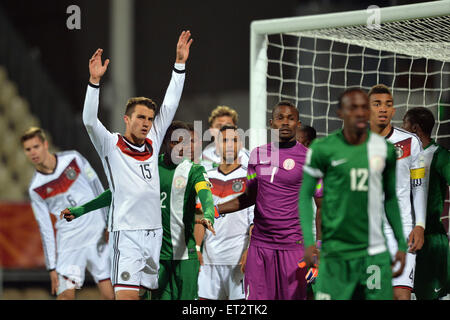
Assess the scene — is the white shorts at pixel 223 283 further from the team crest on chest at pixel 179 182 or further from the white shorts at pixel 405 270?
the white shorts at pixel 405 270

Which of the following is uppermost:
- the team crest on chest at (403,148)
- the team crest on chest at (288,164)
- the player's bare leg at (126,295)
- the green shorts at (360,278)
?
the team crest on chest at (403,148)

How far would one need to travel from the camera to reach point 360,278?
3791 mm

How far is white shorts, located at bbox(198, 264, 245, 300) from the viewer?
19.9 ft

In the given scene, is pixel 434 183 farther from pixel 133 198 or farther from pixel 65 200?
pixel 65 200

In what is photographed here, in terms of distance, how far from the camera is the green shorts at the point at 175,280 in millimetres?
5137

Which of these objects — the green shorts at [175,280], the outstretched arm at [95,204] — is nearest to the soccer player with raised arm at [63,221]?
the outstretched arm at [95,204]

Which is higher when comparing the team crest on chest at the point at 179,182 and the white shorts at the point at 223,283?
the team crest on chest at the point at 179,182

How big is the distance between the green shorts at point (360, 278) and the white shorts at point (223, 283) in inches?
90.6

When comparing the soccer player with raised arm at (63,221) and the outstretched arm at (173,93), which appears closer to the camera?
the outstretched arm at (173,93)

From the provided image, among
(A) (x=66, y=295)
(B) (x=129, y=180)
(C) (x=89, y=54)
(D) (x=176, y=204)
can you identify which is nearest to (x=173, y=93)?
(B) (x=129, y=180)

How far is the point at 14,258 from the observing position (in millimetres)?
9148

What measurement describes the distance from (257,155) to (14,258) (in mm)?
5235
